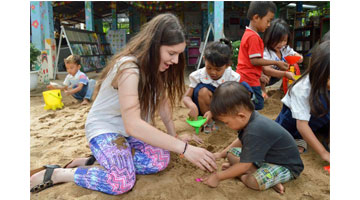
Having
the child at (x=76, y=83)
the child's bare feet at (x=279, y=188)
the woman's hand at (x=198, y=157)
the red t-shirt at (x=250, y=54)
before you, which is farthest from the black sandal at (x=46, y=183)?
the child at (x=76, y=83)

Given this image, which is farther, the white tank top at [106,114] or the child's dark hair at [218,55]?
the child's dark hair at [218,55]

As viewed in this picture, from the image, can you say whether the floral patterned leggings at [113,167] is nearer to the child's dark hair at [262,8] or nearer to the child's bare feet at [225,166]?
the child's bare feet at [225,166]

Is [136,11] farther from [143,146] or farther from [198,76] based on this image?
[143,146]

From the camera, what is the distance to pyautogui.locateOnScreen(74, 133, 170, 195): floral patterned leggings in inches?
49.0

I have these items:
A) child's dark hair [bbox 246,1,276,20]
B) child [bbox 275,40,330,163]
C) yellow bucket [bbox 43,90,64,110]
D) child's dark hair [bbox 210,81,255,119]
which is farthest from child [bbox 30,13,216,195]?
yellow bucket [bbox 43,90,64,110]

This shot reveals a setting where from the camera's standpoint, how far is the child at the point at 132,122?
1.19 meters

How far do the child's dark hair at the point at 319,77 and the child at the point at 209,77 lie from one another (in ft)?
2.29

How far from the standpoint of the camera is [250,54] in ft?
8.20

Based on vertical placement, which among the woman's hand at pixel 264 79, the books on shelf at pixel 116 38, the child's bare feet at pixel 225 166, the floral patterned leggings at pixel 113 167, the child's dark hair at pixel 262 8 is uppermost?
the books on shelf at pixel 116 38

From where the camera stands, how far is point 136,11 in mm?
9961

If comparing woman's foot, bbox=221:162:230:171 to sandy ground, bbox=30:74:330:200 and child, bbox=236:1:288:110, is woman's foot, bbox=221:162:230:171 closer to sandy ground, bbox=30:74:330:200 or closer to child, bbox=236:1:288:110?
sandy ground, bbox=30:74:330:200

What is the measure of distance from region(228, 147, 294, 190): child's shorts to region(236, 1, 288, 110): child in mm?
1145

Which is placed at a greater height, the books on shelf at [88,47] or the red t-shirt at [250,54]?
the books on shelf at [88,47]

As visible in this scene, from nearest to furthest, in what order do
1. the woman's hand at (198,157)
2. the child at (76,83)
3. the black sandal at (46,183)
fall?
the woman's hand at (198,157) → the black sandal at (46,183) → the child at (76,83)
